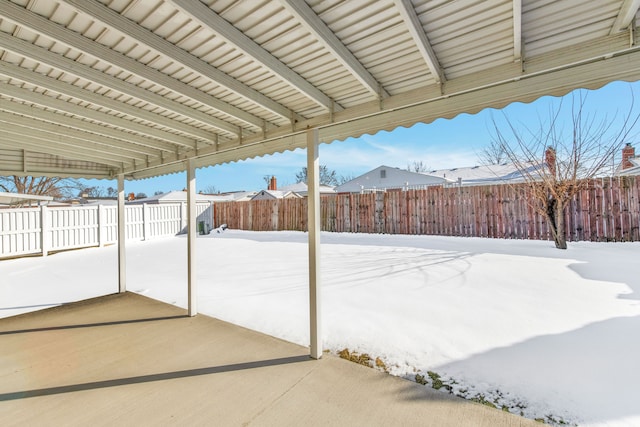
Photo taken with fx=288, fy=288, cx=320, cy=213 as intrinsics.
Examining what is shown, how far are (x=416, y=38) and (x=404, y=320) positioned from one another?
2.40 m

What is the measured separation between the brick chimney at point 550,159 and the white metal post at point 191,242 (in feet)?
24.9

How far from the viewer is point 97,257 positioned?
7633 mm

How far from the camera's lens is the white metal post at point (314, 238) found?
2277mm

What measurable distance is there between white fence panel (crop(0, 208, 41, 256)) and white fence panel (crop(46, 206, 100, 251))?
279 mm

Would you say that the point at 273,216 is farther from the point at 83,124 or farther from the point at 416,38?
the point at 416,38

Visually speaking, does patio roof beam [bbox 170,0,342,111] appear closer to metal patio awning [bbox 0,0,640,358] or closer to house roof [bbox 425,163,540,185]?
metal patio awning [bbox 0,0,640,358]

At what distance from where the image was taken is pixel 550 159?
6785 millimetres

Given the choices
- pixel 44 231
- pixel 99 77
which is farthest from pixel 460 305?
pixel 44 231

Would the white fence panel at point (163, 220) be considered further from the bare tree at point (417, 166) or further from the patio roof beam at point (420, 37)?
the bare tree at point (417, 166)

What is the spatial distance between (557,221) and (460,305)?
16.8 feet

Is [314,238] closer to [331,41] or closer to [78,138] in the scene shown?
[331,41]

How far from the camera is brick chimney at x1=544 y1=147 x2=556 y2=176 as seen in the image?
21.9ft

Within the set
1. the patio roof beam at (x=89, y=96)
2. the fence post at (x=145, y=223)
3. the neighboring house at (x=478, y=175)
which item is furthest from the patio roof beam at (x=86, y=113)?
the neighboring house at (x=478, y=175)

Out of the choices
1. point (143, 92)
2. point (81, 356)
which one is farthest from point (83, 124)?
point (81, 356)
